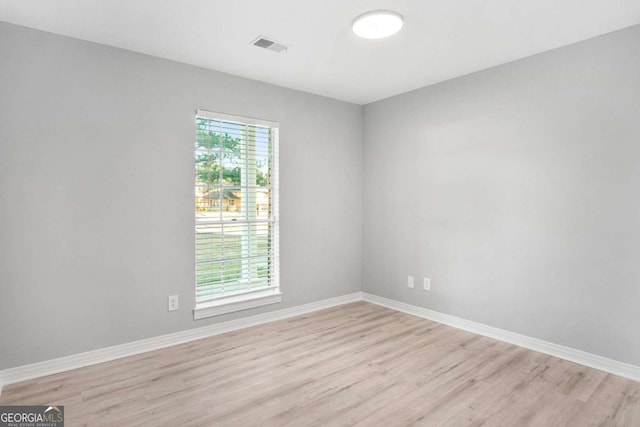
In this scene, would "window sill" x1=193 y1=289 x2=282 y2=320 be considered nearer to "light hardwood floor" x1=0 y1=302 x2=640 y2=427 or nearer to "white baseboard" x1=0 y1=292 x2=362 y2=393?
"white baseboard" x1=0 y1=292 x2=362 y2=393

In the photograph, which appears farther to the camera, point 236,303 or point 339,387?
point 236,303

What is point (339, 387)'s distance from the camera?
2414mm

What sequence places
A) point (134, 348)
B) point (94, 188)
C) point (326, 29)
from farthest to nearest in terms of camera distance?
point (134, 348) < point (94, 188) < point (326, 29)

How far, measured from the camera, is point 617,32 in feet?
8.39

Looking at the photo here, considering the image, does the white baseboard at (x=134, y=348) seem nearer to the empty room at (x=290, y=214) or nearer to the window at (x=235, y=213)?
the empty room at (x=290, y=214)

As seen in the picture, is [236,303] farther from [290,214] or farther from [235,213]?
[290,214]

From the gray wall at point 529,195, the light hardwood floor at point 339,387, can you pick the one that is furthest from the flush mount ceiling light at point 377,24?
the light hardwood floor at point 339,387

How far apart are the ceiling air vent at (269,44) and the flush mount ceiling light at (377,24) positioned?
615mm

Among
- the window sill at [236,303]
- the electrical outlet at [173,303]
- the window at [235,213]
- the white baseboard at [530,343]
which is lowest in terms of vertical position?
the white baseboard at [530,343]

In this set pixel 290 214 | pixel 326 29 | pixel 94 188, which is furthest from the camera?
pixel 290 214

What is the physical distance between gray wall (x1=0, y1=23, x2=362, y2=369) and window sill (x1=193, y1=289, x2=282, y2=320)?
0.07 metres

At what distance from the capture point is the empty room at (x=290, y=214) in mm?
2297

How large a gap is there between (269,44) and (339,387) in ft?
8.34

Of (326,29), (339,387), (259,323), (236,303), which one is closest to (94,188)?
(236,303)
